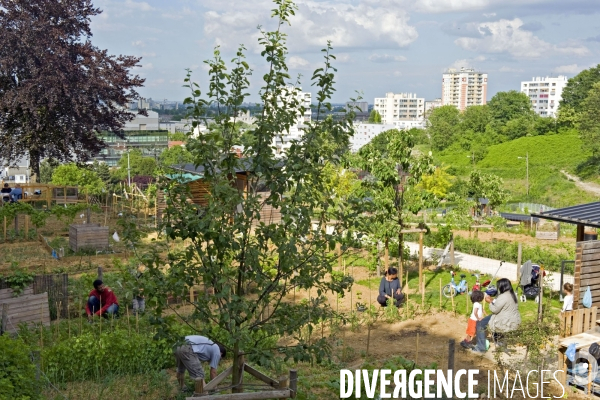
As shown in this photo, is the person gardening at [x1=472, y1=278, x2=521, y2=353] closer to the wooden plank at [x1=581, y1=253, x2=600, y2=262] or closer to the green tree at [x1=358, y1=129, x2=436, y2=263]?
the wooden plank at [x1=581, y1=253, x2=600, y2=262]

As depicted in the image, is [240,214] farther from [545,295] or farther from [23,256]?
[23,256]

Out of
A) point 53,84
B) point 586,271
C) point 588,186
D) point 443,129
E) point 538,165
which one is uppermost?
point 443,129

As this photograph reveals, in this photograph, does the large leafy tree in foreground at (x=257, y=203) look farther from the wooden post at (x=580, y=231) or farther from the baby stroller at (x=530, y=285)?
the baby stroller at (x=530, y=285)

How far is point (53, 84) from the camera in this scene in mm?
22797

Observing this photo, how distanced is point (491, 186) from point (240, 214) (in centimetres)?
2339

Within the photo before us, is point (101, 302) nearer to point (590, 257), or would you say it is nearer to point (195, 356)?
point (195, 356)

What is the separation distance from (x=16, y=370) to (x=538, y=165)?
192 ft

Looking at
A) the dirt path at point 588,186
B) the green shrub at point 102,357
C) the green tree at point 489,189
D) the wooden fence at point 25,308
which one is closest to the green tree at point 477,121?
the dirt path at point 588,186

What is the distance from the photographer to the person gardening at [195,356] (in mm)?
7188

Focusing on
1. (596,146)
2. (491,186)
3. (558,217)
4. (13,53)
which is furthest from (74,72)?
(596,146)

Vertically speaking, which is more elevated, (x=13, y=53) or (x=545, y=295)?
(x=13, y=53)

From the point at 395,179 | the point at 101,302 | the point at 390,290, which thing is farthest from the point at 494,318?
the point at 101,302

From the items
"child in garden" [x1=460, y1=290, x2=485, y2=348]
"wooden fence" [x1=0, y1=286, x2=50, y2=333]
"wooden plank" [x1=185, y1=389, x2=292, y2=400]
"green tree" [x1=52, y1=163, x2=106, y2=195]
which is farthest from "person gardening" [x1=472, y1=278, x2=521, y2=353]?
"green tree" [x1=52, y1=163, x2=106, y2=195]

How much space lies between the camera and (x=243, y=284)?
6051mm
